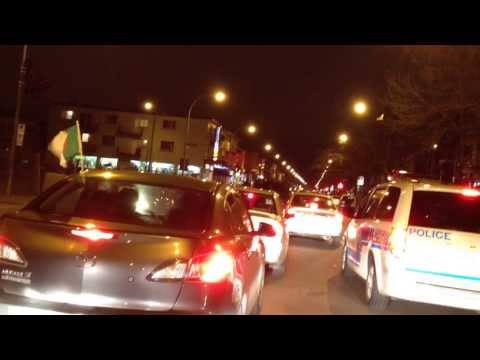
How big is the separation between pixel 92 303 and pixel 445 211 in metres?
5.61

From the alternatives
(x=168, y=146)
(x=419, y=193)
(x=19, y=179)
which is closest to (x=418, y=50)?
(x=419, y=193)

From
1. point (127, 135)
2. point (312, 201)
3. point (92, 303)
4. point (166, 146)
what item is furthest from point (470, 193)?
point (127, 135)

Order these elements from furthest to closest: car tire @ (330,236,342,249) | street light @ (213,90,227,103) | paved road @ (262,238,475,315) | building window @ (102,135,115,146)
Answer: building window @ (102,135,115,146)
street light @ (213,90,227,103)
car tire @ (330,236,342,249)
paved road @ (262,238,475,315)

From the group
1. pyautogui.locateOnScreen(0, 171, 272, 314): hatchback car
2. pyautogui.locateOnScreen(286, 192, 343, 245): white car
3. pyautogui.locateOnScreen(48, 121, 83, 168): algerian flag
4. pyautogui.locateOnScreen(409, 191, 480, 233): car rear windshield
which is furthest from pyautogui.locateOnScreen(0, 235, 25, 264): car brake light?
pyautogui.locateOnScreen(48, 121, 83, 168): algerian flag

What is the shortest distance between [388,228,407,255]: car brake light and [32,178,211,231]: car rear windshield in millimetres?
3724

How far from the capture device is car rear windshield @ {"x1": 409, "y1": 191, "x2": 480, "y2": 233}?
8695 millimetres

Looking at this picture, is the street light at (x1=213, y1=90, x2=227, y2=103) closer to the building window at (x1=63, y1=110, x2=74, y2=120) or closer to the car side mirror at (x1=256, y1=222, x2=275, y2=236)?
the car side mirror at (x1=256, y1=222, x2=275, y2=236)

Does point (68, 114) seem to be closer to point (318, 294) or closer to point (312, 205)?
point (312, 205)

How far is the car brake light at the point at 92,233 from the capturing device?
485 centimetres

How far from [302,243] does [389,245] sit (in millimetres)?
11864

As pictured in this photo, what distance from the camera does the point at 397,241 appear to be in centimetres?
874

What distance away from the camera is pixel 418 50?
60.6 ft
